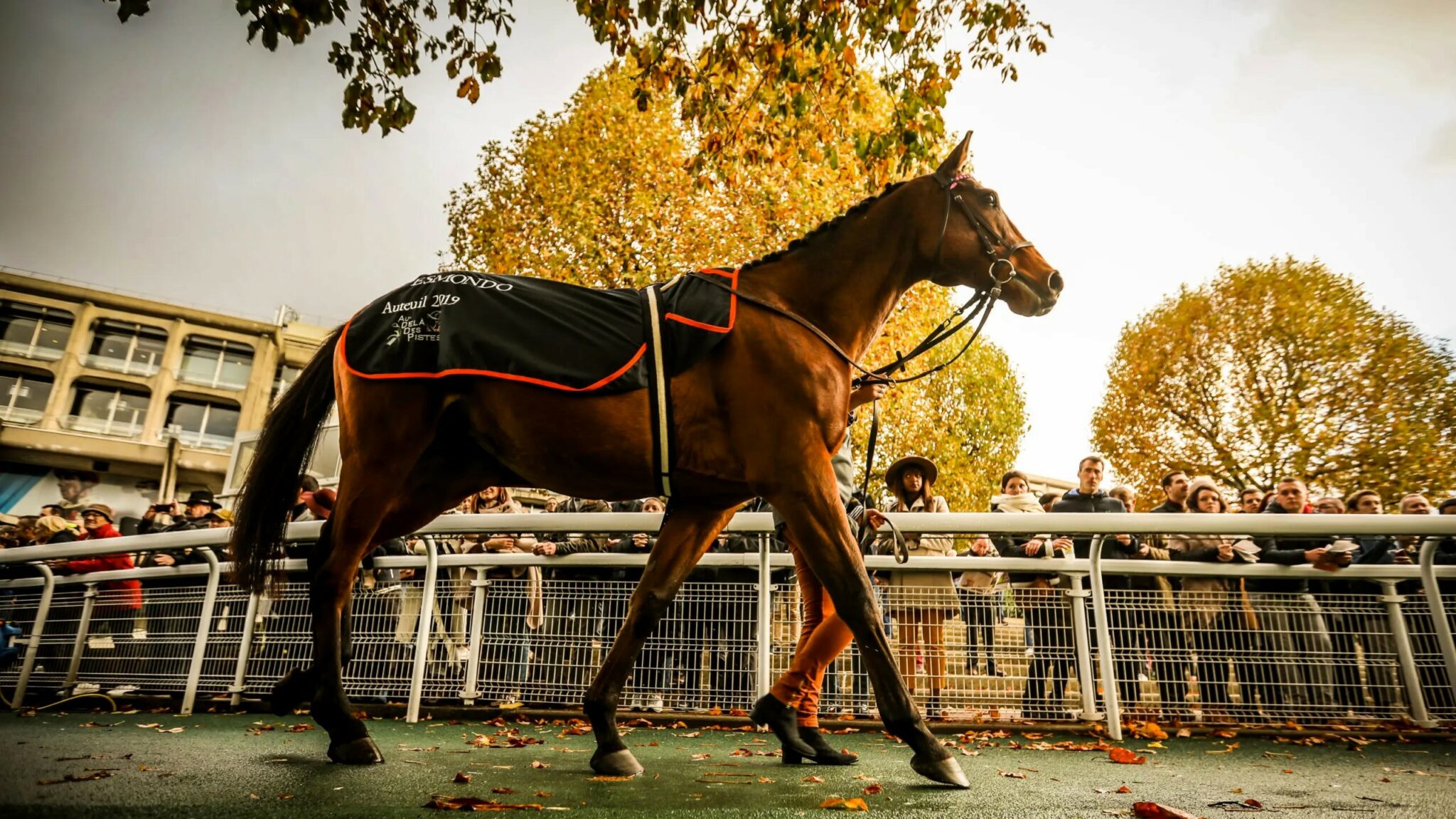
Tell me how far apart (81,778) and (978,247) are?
3.93m

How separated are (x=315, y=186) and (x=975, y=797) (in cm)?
560

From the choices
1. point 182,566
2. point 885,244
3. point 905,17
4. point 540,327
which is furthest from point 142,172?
point 905,17

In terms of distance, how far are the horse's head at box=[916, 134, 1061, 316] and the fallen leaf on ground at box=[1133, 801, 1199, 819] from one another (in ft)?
6.46

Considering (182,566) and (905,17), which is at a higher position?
(905,17)

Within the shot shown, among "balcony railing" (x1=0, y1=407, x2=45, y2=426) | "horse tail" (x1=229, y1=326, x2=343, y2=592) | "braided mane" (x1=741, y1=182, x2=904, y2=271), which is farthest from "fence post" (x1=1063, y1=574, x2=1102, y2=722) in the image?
"balcony railing" (x1=0, y1=407, x2=45, y2=426)

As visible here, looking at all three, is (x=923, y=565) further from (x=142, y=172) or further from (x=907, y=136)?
(x=142, y=172)

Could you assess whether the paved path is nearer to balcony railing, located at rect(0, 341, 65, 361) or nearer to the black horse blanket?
the black horse blanket

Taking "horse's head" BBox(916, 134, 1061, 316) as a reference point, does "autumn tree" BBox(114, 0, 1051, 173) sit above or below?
above

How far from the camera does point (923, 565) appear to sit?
15.8ft

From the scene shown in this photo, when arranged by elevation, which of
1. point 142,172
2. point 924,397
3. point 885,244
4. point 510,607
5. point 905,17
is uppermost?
point 924,397

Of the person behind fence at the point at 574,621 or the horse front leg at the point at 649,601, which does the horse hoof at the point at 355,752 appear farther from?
the person behind fence at the point at 574,621

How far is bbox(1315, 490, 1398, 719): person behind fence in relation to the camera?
4512 millimetres

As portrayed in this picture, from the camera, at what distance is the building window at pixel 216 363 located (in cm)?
4200

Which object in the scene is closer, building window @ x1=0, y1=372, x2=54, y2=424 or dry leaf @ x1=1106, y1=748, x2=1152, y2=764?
dry leaf @ x1=1106, y1=748, x2=1152, y2=764
